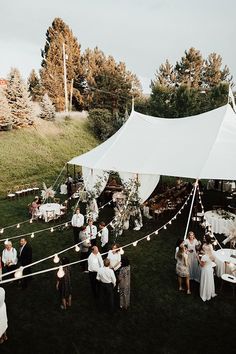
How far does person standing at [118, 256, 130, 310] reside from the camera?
6.04 meters

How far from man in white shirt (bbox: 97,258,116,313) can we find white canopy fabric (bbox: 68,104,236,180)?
4.59 metres

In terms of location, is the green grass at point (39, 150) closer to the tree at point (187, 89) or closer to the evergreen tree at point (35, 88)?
Result: the evergreen tree at point (35, 88)

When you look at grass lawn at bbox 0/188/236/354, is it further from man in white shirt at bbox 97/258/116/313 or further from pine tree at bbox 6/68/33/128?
pine tree at bbox 6/68/33/128

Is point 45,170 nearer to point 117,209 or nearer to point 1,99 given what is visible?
point 1,99

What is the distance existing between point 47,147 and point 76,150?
9.71 ft

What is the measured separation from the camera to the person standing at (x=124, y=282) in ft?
19.8

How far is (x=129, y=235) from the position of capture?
10633mm

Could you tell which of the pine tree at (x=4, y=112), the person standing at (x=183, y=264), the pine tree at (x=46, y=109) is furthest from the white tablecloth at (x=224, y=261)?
the pine tree at (x=46, y=109)

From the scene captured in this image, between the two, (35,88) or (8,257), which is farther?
(35,88)

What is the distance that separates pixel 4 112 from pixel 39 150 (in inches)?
158

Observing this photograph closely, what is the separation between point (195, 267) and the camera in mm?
7195

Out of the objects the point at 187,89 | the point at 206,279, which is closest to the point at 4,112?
the point at 187,89

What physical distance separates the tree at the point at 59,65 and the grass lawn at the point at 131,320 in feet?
88.7

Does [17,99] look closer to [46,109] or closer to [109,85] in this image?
[46,109]
